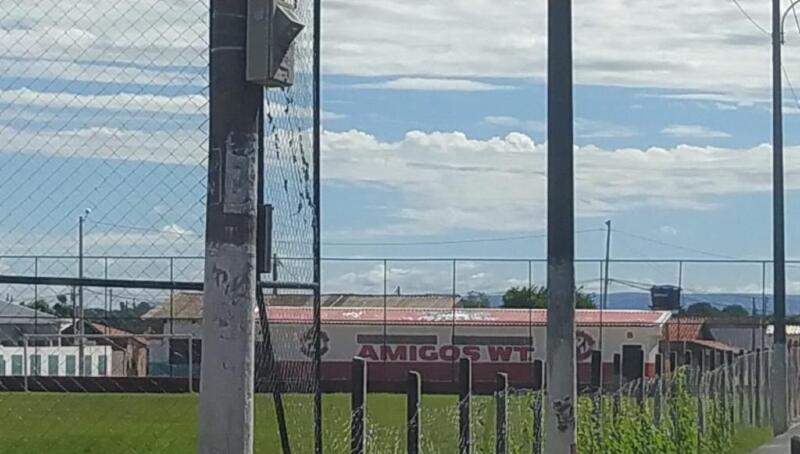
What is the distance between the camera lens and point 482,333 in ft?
175

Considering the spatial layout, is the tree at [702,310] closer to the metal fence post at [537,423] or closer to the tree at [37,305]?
the tree at [37,305]

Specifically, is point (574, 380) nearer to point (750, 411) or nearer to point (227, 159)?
point (227, 159)

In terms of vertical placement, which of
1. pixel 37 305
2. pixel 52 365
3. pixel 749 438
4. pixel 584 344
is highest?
pixel 37 305

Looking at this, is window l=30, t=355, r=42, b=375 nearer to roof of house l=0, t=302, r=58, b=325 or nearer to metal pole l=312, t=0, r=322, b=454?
roof of house l=0, t=302, r=58, b=325

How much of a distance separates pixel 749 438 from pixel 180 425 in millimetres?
9206

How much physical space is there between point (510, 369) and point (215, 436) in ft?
146

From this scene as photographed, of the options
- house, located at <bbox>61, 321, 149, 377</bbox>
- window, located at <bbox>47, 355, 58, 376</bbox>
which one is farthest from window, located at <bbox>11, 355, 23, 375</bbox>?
house, located at <bbox>61, 321, 149, 377</bbox>

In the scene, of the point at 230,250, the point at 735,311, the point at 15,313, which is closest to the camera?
the point at 230,250

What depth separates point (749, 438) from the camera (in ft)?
80.1

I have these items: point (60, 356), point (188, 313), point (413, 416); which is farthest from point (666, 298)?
point (413, 416)

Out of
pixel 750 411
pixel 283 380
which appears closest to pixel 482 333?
pixel 750 411

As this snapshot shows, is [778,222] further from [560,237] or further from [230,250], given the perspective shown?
[230,250]

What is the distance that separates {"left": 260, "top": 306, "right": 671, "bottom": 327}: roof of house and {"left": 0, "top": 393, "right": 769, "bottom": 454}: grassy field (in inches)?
553

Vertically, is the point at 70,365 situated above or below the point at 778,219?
below
